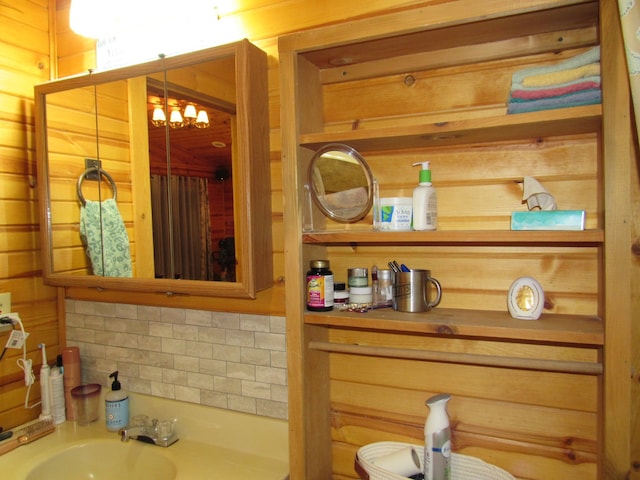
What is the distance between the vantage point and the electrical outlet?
1.44 meters

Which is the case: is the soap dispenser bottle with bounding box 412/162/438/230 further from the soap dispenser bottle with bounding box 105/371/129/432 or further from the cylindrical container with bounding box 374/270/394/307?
the soap dispenser bottle with bounding box 105/371/129/432

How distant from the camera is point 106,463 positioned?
1388 mm

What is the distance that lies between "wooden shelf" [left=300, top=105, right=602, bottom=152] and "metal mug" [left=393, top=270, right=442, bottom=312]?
1.04 feet

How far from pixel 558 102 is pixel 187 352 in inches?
48.8

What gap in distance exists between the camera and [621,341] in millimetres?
802

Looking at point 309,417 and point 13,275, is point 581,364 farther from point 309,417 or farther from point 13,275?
point 13,275

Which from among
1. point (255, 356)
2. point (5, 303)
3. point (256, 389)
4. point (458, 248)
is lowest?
point (256, 389)

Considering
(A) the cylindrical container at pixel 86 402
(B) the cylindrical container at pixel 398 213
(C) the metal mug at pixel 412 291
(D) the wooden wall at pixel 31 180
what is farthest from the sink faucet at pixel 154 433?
(B) the cylindrical container at pixel 398 213

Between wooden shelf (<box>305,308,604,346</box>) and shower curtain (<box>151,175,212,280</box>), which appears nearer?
wooden shelf (<box>305,308,604,346</box>)

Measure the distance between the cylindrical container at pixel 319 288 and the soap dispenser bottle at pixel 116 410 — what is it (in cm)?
82

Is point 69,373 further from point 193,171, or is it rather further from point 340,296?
point 340,296

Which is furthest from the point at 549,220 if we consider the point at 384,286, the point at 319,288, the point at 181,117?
the point at 181,117

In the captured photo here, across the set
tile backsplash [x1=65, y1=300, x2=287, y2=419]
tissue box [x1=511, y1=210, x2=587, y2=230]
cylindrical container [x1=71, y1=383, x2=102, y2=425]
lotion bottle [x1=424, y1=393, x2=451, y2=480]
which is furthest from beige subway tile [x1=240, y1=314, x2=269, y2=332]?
tissue box [x1=511, y1=210, x2=587, y2=230]

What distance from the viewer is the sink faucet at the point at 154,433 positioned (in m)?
1.36
